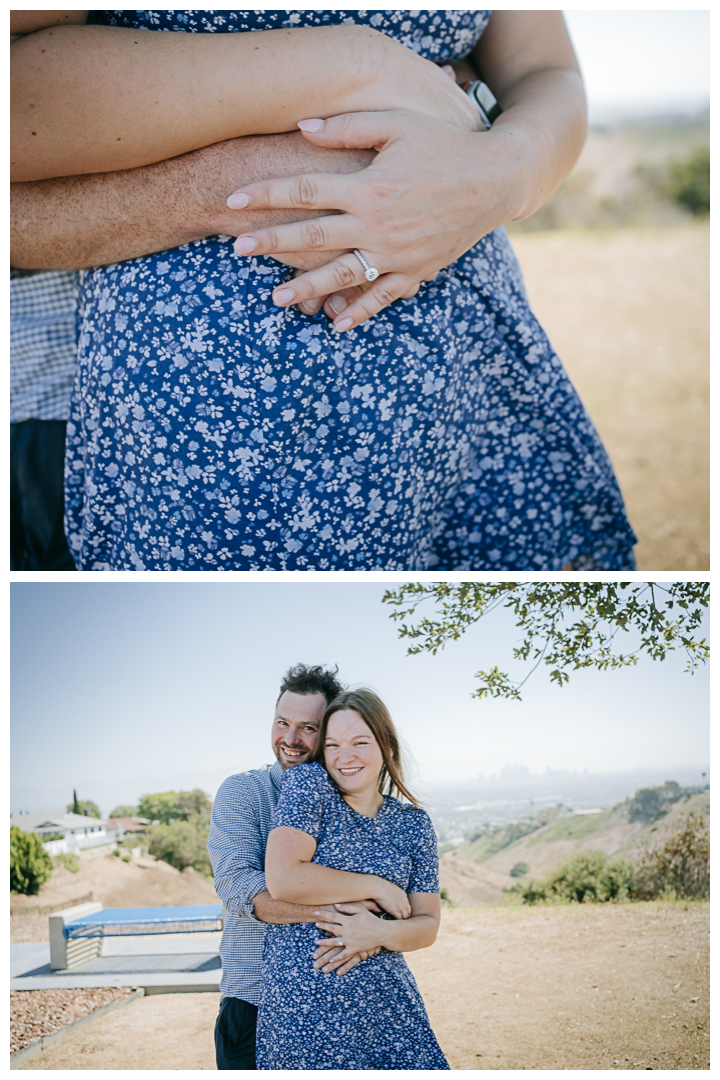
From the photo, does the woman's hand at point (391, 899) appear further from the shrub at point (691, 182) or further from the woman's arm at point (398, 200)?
the shrub at point (691, 182)

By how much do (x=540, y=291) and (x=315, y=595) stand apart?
410 cm

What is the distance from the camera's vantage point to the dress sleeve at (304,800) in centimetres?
116

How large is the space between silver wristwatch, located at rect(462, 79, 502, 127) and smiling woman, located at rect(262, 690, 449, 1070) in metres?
0.95

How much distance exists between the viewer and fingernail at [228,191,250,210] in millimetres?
950

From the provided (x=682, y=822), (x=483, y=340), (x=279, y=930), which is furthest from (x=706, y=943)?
(x=483, y=340)

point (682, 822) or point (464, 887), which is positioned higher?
point (682, 822)

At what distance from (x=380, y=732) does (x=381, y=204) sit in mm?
793

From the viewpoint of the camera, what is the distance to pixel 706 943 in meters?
1.24

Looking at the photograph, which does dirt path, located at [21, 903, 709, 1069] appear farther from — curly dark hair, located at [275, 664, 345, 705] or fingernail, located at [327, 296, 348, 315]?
fingernail, located at [327, 296, 348, 315]

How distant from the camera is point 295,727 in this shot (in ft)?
4.04

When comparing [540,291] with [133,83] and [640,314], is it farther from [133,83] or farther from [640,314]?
[133,83]

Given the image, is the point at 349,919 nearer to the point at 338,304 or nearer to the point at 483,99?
the point at 338,304

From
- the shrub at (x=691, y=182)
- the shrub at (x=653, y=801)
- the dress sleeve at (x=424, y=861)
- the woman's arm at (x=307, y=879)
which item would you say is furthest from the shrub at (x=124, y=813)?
the shrub at (x=691, y=182)

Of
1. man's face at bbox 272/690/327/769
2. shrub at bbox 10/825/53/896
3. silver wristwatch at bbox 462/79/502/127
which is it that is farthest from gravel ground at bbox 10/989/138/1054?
silver wristwatch at bbox 462/79/502/127
